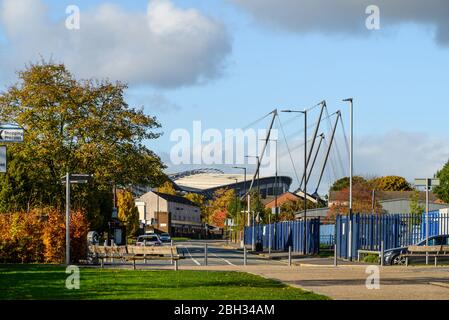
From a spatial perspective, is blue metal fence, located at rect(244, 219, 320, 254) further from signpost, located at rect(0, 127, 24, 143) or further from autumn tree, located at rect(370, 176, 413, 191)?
autumn tree, located at rect(370, 176, 413, 191)

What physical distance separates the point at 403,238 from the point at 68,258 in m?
19.2

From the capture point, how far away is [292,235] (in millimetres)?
70125

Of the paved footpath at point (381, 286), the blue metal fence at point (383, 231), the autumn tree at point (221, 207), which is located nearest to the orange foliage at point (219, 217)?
the autumn tree at point (221, 207)

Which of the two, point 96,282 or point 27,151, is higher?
point 27,151

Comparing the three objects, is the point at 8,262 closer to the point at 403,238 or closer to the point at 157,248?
the point at 157,248

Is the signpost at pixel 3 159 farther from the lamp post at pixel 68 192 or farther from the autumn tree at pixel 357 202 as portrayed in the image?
the autumn tree at pixel 357 202

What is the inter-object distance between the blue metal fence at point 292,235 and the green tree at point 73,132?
35.5ft

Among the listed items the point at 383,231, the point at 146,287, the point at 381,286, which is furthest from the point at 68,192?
the point at 383,231

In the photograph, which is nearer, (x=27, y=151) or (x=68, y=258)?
(x=68, y=258)

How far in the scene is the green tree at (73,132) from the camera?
6144 centimetres
